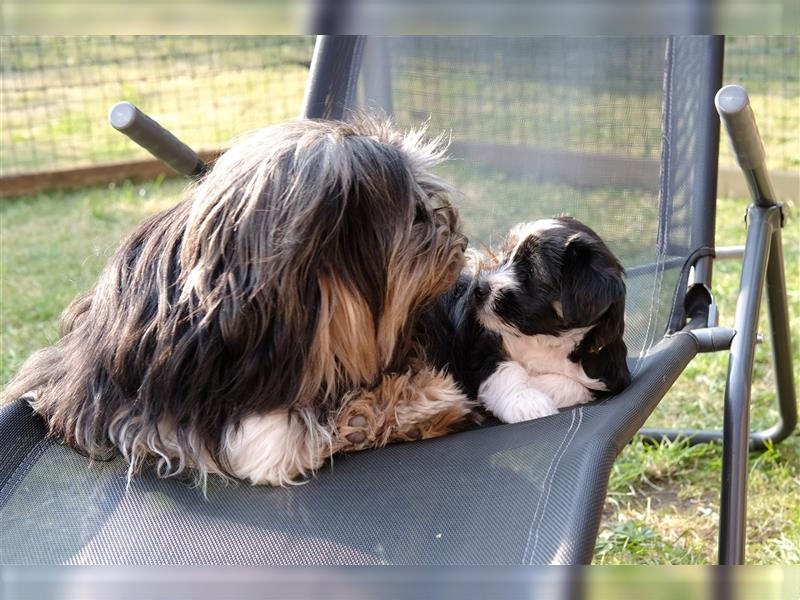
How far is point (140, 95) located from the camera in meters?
6.98

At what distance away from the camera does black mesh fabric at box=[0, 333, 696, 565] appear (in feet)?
5.86

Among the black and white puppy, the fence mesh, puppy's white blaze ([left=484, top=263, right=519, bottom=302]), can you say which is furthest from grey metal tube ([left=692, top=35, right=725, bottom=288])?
the fence mesh

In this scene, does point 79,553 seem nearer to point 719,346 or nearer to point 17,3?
point 17,3

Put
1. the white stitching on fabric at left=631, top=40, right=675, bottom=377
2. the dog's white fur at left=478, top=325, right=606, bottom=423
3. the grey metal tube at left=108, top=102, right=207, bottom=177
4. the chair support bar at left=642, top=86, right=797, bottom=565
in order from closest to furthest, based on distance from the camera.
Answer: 1. the chair support bar at left=642, top=86, right=797, bottom=565
2. the dog's white fur at left=478, top=325, right=606, bottom=423
3. the grey metal tube at left=108, top=102, right=207, bottom=177
4. the white stitching on fabric at left=631, top=40, right=675, bottom=377

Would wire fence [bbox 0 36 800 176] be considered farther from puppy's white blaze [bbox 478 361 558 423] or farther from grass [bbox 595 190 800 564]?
puppy's white blaze [bbox 478 361 558 423]

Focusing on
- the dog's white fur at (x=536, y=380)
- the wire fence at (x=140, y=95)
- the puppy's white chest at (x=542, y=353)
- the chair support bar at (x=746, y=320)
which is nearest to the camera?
the chair support bar at (x=746, y=320)

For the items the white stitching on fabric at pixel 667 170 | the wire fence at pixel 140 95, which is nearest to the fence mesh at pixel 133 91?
the wire fence at pixel 140 95

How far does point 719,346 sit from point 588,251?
1.54ft

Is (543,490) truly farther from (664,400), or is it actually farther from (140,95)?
(140,95)

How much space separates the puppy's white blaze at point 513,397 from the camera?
2.29m

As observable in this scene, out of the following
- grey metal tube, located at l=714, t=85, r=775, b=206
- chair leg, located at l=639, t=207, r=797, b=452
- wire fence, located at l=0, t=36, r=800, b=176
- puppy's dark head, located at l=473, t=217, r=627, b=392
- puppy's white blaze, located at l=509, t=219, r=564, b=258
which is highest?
wire fence, located at l=0, t=36, r=800, b=176

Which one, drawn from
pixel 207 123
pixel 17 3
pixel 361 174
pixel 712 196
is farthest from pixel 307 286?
pixel 207 123

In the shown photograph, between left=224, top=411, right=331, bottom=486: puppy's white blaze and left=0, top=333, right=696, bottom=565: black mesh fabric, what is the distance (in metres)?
0.03

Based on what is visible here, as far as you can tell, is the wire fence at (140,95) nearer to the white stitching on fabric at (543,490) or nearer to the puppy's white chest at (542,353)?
the puppy's white chest at (542,353)
